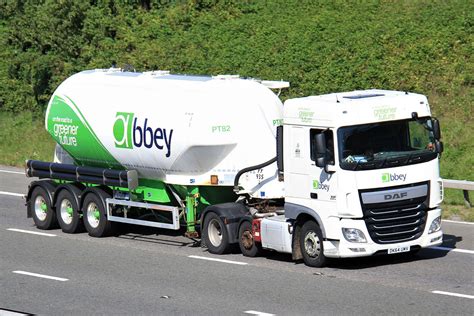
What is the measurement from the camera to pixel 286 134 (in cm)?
1802

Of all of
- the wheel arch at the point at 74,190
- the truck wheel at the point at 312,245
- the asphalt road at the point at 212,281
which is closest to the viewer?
the asphalt road at the point at 212,281

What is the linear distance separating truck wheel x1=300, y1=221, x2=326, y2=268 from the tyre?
5.22 m

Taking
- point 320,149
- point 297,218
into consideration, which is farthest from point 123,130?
point 320,149

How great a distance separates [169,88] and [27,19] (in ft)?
78.9

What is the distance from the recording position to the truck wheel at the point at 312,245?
692 inches

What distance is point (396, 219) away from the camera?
17.3 m

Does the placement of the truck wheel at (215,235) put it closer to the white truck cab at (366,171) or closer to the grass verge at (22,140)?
the white truck cab at (366,171)

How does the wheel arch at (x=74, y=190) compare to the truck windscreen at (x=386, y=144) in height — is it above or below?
below

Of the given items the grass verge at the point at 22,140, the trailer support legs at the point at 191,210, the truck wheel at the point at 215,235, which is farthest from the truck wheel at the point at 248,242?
the grass verge at the point at 22,140

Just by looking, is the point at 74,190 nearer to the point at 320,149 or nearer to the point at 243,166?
the point at 243,166

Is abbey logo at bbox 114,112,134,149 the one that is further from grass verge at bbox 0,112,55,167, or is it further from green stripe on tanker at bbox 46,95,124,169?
grass verge at bbox 0,112,55,167

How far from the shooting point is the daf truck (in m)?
17.1

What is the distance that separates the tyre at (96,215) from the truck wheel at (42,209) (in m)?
1.04

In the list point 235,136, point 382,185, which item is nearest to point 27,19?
point 235,136
